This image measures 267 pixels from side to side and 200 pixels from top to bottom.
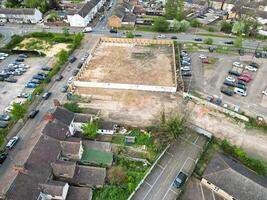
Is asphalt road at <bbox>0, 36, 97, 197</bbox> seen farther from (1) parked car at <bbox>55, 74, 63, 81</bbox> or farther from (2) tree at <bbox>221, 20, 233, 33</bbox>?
(2) tree at <bbox>221, 20, 233, 33</bbox>

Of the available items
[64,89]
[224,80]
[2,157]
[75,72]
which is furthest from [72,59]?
[224,80]

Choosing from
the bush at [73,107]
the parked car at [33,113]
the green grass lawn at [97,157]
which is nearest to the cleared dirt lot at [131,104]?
the bush at [73,107]

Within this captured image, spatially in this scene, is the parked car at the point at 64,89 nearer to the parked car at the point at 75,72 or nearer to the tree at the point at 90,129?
the parked car at the point at 75,72

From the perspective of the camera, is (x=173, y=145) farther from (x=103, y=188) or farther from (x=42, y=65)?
(x=42, y=65)

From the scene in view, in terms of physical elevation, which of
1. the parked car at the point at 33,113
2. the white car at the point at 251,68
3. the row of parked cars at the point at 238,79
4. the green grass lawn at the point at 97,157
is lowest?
the green grass lawn at the point at 97,157

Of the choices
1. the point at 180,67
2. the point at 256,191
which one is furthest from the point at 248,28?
the point at 256,191

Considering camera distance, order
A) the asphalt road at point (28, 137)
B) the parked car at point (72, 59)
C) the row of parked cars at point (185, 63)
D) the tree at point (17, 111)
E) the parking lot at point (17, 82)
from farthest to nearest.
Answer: the parked car at point (72, 59)
the row of parked cars at point (185, 63)
the parking lot at point (17, 82)
the tree at point (17, 111)
the asphalt road at point (28, 137)

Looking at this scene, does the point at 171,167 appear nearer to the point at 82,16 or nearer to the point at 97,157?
the point at 97,157
